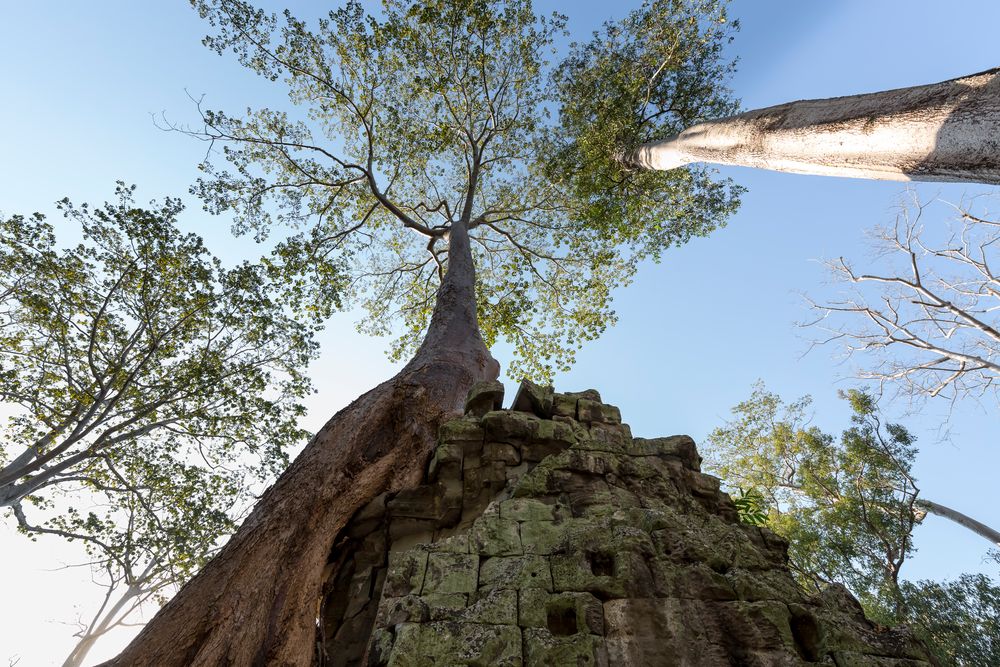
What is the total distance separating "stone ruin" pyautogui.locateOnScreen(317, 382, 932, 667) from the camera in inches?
85.4

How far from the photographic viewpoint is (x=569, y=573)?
249cm

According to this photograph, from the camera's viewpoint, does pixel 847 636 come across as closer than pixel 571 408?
Yes

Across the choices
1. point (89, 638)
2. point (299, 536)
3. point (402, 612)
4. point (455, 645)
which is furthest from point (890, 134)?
point (89, 638)

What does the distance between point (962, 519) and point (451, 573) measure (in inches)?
475

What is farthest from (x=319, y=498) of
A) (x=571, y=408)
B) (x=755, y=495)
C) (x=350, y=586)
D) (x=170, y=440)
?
(x=170, y=440)

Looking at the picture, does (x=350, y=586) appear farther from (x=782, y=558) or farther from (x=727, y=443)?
(x=727, y=443)

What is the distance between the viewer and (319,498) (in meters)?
3.61

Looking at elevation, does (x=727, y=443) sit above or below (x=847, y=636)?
above

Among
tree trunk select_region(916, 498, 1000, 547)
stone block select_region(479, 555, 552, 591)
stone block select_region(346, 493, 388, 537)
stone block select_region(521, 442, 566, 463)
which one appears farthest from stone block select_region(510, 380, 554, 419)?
tree trunk select_region(916, 498, 1000, 547)

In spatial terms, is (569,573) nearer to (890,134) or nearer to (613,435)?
(613,435)

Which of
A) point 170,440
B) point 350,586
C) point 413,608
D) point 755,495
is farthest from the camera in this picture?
point 170,440

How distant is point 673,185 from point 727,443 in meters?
9.24

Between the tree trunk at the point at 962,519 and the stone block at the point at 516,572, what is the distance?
11.0m

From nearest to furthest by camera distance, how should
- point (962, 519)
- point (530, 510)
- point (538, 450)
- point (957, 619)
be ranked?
point (530, 510), point (538, 450), point (957, 619), point (962, 519)
